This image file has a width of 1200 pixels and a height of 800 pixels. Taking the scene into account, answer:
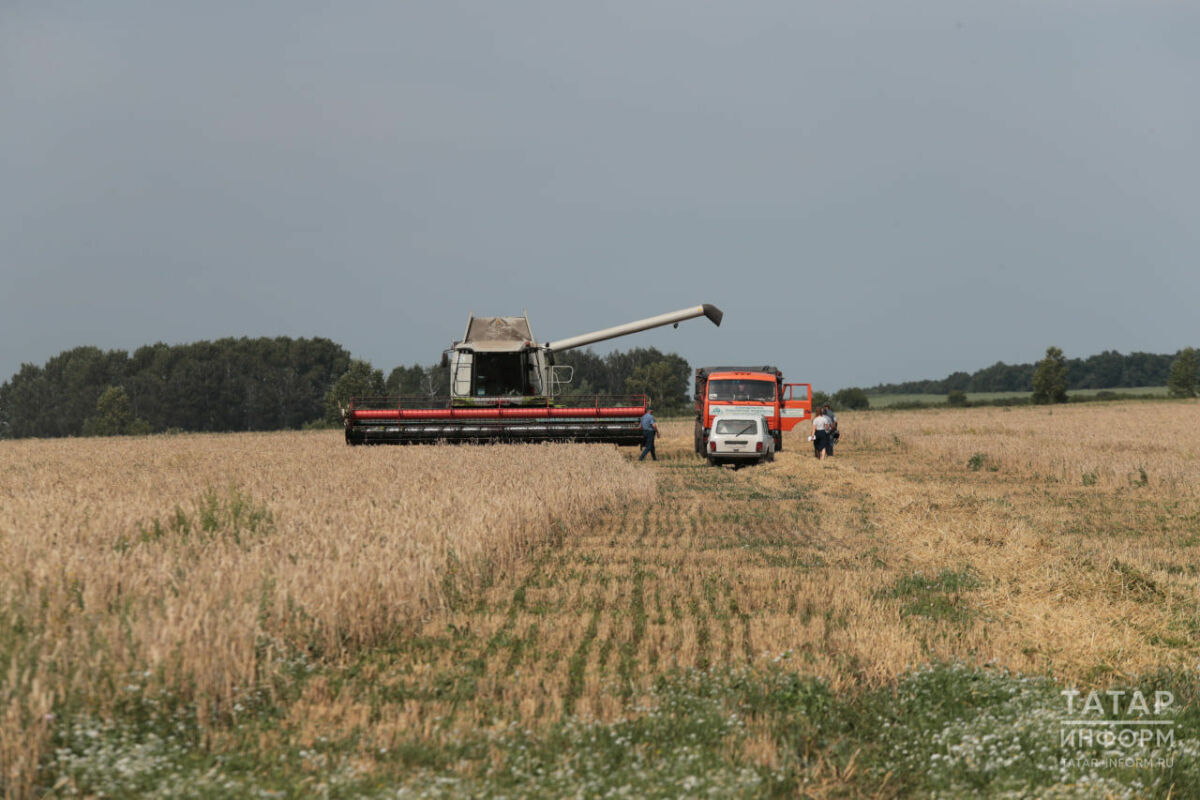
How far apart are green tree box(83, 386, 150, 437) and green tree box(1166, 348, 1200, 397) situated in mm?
106752

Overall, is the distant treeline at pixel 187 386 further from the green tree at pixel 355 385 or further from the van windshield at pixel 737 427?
the van windshield at pixel 737 427

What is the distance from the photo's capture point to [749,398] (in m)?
30.3

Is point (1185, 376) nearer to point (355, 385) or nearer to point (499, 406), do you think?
point (355, 385)

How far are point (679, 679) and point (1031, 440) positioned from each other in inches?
1259

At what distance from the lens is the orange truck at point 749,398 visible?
1174 inches

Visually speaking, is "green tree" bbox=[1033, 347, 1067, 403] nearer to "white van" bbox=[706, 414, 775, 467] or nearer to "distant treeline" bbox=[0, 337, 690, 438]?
"distant treeline" bbox=[0, 337, 690, 438]

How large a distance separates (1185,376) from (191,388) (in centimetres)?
10521

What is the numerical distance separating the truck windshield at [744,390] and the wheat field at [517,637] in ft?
50.8

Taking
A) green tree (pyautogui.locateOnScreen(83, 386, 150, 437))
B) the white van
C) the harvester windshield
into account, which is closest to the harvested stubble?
the white van

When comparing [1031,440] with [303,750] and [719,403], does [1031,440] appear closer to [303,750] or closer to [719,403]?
[719,403]

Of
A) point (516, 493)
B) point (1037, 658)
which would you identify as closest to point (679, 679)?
point (1037, 658)

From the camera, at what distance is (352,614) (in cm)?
740

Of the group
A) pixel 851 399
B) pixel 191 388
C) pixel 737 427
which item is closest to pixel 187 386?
pixel 191 388

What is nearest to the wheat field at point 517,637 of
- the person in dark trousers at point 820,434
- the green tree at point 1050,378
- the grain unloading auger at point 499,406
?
the grain unloading auger at point 499,406
